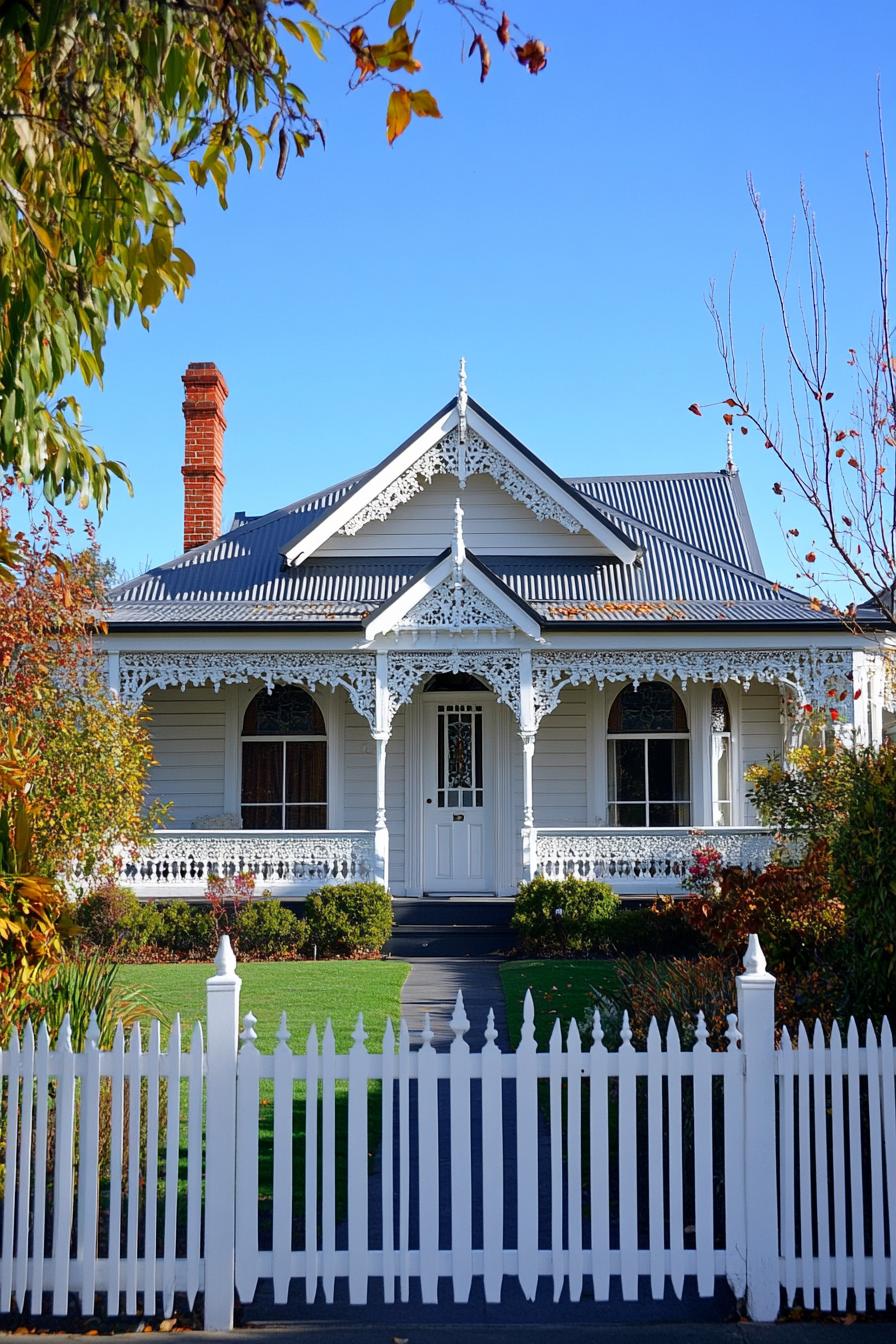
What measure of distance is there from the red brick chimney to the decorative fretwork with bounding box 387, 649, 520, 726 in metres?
5.68

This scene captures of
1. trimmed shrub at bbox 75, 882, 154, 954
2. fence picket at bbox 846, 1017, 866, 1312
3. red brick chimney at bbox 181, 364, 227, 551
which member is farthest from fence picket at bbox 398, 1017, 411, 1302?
red brick chimney at bbox 181, 364, 227, 551

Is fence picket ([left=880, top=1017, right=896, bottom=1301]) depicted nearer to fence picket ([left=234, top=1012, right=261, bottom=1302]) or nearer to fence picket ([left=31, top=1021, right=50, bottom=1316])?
fence picket ([left=234, top=1012, right=261, bottom=1302])

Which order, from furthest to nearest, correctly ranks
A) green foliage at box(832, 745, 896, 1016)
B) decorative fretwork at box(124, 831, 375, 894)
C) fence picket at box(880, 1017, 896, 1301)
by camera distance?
decorative fretwork at box(124, 831, 375, 894) < green foliage at box(832, 745, 896, 1016) < fence picket at box(880, 1017, 896, 1301)

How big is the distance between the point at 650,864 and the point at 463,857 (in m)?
2.78

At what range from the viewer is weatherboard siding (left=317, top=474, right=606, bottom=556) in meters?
18.9

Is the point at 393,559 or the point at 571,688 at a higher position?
the point at 393,559

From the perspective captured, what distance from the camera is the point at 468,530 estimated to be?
1897cm

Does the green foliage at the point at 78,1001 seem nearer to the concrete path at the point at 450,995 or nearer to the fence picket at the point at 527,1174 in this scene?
the fence picket at the point at 527,1174

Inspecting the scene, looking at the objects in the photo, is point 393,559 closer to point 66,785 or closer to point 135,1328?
point 66,785

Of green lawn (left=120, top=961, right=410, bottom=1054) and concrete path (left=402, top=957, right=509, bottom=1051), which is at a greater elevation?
green lawn (left=120, top=961, right=410, bottom=1054)

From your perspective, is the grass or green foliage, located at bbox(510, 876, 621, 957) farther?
green foliage, located at bbox(510, 876, 621, 957)

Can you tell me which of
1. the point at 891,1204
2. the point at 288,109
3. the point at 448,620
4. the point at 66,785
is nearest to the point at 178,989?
the point at 66,785

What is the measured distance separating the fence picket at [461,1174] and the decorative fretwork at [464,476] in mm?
13909

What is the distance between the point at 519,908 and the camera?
50.1 ft
